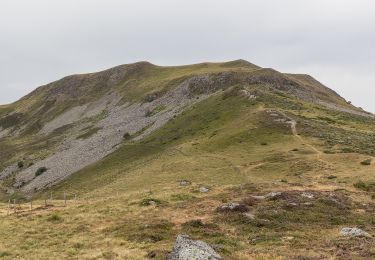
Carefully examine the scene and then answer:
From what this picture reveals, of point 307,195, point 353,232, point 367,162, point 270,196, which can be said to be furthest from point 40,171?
point 353,232

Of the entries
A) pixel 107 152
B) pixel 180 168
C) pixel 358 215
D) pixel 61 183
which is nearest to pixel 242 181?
pixel 180 168

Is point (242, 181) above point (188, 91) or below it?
below

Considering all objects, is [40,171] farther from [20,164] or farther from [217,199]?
[217,199]

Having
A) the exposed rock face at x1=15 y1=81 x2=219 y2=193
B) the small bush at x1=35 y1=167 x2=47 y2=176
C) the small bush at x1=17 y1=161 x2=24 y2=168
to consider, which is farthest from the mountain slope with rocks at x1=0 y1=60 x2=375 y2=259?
the small bush at x1=17 y1=161 x2=24 y2=168

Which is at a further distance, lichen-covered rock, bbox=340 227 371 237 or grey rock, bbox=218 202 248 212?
grey rock, bbox=218 202 248 212

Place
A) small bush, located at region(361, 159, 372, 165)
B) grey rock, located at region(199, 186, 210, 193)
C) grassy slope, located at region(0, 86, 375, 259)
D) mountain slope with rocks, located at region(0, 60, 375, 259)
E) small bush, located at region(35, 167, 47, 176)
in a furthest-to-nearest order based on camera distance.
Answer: small bush, located at region(35, 167, 47, 176)
small bush, located at region(361, 159, 372, 165)
grey rock, located at region(199, 186, 210, 193)
mountain slope with rocks, located at region(0, 60, 375, 259)
grassy slope, located at region(0, 86, 375, 259)

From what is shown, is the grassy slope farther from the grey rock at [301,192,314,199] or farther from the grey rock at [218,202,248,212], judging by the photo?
the grey rock at [218,202,248,212]

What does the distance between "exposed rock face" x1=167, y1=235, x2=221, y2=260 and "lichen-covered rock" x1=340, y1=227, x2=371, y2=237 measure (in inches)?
418

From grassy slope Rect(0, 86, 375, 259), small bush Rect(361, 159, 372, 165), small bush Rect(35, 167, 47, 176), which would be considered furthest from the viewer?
small bush Rect(35, 167, 47, 176)

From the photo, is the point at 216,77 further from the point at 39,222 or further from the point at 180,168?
the point at 39,222

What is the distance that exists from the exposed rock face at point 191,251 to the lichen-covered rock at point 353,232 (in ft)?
34.8

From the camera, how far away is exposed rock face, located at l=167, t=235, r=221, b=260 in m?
27.6

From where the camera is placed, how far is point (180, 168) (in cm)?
7575

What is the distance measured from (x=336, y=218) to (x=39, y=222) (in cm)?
2700
